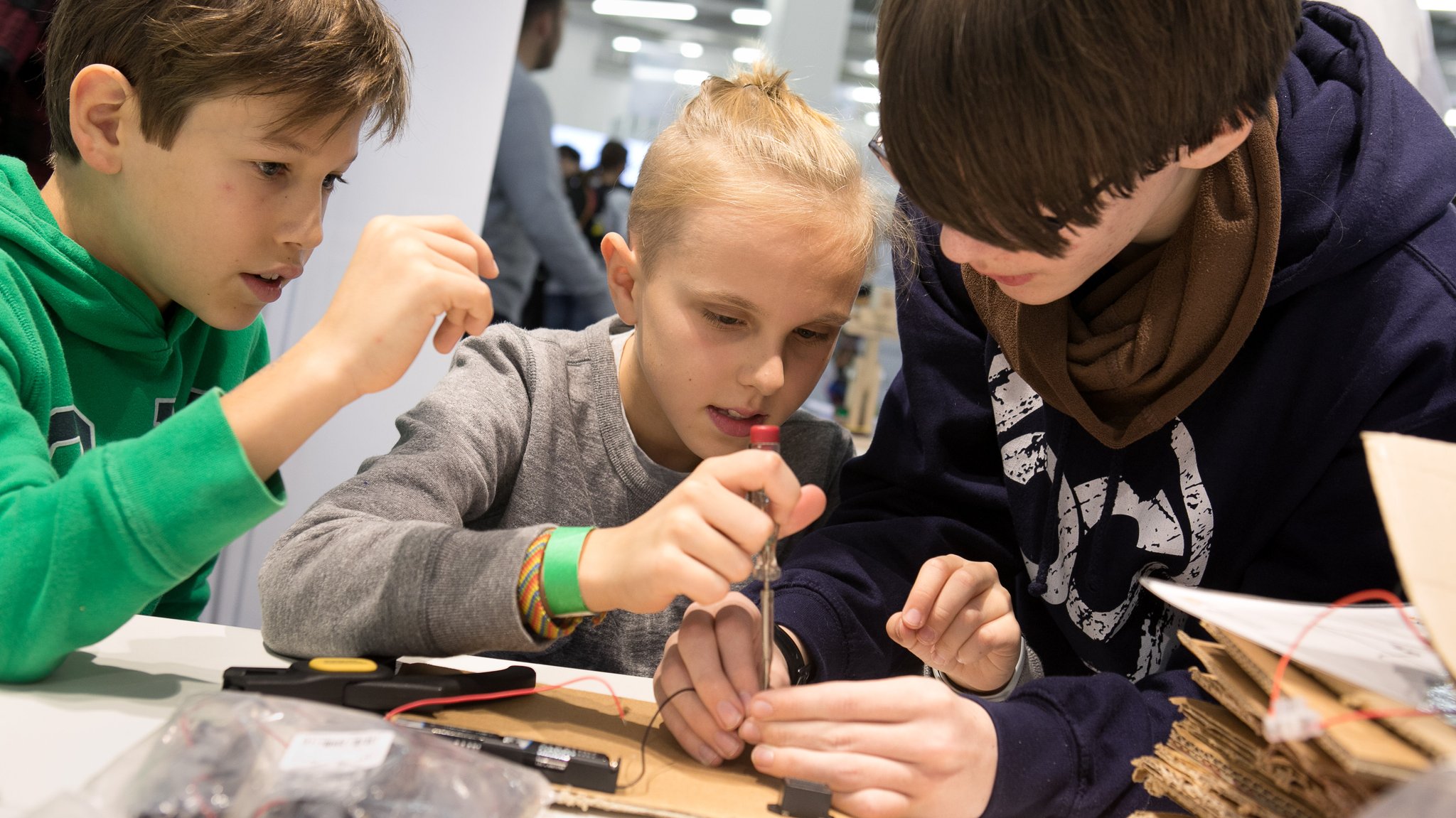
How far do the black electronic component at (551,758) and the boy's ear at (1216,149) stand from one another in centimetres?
54

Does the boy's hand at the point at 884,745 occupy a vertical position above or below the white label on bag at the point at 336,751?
below

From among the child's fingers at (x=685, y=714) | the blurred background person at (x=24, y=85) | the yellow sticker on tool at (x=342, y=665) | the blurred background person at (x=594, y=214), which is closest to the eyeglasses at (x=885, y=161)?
the child's fingers at (x=685, y=714)

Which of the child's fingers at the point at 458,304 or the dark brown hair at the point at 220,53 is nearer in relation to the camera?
the child's fingers at the point at 458,304

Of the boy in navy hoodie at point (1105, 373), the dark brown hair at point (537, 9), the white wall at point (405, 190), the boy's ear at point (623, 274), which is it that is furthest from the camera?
the dark brown hair at point (537, 9)

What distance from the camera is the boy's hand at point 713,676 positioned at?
0.73 m

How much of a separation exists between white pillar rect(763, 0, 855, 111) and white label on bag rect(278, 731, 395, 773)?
2.54m

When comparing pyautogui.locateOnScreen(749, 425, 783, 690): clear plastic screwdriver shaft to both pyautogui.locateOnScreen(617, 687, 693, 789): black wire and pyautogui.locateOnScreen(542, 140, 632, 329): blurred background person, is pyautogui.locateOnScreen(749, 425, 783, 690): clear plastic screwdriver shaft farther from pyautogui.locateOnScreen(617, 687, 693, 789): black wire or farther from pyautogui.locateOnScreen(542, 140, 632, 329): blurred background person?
pyautogui.locateOnScreen(542, 140, 632, 329): blurred background person

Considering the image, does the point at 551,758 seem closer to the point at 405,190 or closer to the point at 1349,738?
the point at 1349,738

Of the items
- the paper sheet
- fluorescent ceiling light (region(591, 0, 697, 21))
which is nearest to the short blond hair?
the paper sheet

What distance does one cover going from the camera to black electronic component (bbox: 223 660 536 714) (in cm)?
70

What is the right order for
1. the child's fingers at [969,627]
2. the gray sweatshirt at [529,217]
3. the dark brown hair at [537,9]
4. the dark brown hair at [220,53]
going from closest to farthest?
→ the child's fingers at [969,627] < the dark brown hair at [220,53] < the gray sweatshirt at [529,217] < the dark brown hair at [537,9]

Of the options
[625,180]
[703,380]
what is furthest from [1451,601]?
[625,180]

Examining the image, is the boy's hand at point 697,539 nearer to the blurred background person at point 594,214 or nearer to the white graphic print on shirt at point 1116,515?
the white graphic print on shirt at point 1116,515

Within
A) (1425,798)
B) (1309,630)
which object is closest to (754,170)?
(1309,630)
